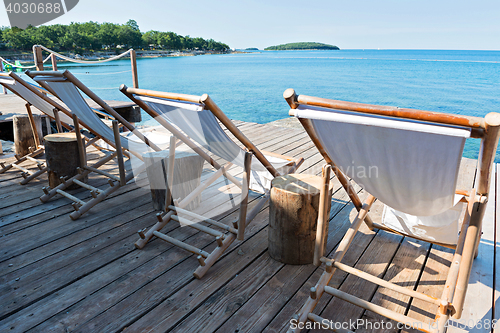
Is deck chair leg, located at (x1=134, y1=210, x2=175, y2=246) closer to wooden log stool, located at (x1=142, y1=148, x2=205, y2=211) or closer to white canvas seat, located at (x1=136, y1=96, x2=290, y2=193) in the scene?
wooden log stool, located at (x1=142, y1=148, x2=205, y2=211)

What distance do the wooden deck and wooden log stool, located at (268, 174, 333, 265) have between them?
87 millimetres

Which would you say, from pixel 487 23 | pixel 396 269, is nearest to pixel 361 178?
pixel 396 269

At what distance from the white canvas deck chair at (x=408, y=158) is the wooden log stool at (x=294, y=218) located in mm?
299

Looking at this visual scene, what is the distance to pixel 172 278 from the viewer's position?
5.94 ft

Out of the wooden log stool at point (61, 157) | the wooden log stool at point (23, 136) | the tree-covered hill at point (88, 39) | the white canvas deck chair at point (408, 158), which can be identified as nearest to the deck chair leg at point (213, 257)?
the white canvas deck chair at point (408, 158)

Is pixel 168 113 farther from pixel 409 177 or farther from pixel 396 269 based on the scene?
pixel 396 269

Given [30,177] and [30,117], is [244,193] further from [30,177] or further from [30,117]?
[30,117]

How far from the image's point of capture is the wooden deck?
1.53 m

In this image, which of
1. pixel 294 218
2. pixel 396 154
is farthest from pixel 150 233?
pixel 396 154

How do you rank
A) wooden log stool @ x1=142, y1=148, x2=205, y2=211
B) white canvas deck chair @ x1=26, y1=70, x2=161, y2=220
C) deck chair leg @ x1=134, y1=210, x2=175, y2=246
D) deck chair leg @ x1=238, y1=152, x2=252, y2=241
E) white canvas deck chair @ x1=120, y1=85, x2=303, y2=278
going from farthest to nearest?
1. wooden log stool @ x1=142, y1=148, x2=205, y2=211
2. white canvas deck chair @ x1=26, y1=70, x2=161, y2=220
3. deck chair leg @ x1=134, y1=210, x2=175, y2=246
4. deck chair leg @ x1=238, y1=152, x2=252, y2=241
5. white canvas deck chair @ x1=120, y1=85, x2=303, y2=278

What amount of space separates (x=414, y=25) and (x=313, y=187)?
10552 centimetres

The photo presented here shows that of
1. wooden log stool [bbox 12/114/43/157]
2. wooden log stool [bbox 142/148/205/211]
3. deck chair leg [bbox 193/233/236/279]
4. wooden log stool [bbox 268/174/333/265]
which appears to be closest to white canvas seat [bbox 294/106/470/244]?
wooden log stool [bbox 268/174/333/265]

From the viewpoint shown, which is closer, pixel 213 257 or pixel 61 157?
pixel 213 257

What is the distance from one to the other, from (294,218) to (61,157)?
2.25 m
